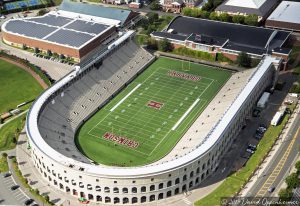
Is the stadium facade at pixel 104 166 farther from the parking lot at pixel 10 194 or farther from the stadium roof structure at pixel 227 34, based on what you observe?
the stadium roof structure at pixel 227 34

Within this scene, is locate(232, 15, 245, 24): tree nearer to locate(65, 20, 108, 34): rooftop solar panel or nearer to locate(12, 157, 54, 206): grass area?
locate(65, 20, 108, 34): rooftop solar panel

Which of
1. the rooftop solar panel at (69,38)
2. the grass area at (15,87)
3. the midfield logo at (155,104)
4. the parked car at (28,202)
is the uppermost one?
the rooftop solar panel at (69,38)

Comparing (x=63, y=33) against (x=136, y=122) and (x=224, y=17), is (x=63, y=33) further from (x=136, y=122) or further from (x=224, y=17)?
(x=224, y=17)

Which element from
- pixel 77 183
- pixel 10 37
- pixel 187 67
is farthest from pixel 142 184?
pixel 10 37

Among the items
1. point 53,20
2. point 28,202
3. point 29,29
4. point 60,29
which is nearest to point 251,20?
point 60,29

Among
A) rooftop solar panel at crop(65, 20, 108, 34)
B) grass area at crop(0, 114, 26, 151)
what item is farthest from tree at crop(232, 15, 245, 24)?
grass area at crop(0, 114, 26, 151)

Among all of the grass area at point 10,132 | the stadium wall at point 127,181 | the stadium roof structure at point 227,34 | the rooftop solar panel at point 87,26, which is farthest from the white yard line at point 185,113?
the rooftop solar panel at point 87,26
